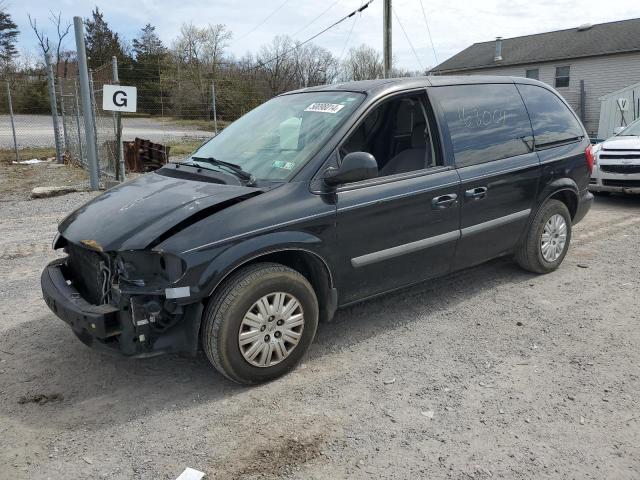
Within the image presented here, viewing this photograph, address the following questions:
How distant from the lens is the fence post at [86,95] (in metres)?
9.58

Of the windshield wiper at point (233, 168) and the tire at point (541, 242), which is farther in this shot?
the tire at point (541, 242)

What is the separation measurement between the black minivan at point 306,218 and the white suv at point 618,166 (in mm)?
4019

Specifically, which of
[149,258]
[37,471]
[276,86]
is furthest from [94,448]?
[276,86]

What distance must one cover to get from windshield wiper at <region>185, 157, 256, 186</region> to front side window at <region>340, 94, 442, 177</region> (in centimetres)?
89

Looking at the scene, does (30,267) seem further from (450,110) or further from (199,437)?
(450,110)

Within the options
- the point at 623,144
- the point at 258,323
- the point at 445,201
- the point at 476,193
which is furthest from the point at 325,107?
the point at 623,144

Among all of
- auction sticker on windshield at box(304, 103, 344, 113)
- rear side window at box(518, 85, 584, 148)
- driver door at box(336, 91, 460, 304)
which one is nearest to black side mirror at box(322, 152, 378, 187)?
driver door at box(336, 91, 460, 304)

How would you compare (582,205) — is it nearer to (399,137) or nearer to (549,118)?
(549,118)

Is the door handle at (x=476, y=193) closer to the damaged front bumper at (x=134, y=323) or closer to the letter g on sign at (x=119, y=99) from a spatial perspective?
the damaged front bumper at (x=134, y=323)

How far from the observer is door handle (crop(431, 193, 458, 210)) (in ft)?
13.3

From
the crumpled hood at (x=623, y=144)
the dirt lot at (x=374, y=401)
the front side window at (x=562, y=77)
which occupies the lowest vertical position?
the dirt lot at (x=374, y=401)

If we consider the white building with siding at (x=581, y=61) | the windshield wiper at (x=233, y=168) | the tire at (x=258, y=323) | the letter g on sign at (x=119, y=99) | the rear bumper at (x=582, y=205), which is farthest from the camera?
the white building with siding at (x=581, y=61)

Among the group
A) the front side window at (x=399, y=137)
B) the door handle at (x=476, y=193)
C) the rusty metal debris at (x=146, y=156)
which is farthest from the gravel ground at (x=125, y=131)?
the door handle at (x=476, y=193)

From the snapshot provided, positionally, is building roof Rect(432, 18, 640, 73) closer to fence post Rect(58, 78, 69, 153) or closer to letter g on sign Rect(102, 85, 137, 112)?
fence post Rect(58, 78, 69, 153)
